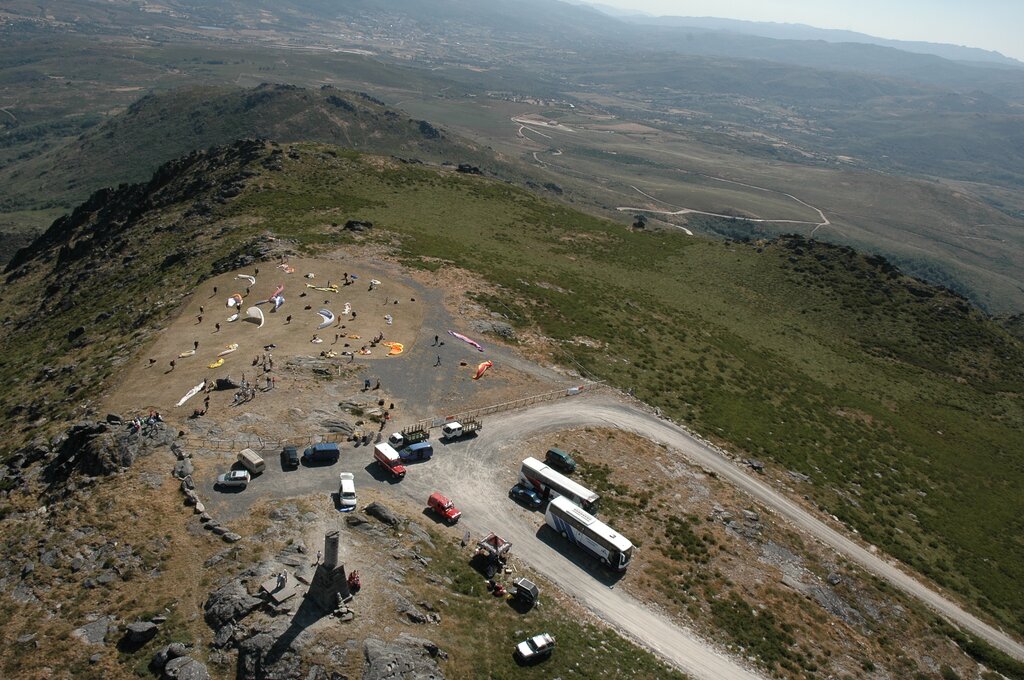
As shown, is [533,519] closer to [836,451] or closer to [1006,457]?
[836,451]

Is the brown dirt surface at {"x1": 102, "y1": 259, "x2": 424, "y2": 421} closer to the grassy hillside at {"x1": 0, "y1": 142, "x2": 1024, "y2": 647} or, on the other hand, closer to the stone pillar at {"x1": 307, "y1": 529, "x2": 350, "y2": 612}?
the grassy hillside at {"x1": 0, "y1": 142, "x2": 1024, "y2": 647}

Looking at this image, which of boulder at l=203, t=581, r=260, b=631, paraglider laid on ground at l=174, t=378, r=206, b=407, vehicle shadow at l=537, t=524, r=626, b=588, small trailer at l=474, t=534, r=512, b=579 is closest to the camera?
boulder at l=203, t=581, r=260, b=631

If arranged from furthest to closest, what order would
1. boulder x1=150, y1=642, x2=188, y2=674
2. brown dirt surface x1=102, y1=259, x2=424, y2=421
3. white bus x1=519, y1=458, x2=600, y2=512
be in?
1. brown dirt surface x1=102, y1=259, x2=424, y2=421
2. white bus x1=519, y1=458, x2=600, y2=512
3. boulder x1=150, y1=642, x2=188, y2=674

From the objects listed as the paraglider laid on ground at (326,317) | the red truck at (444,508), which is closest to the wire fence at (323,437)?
the red truck at (444,508)

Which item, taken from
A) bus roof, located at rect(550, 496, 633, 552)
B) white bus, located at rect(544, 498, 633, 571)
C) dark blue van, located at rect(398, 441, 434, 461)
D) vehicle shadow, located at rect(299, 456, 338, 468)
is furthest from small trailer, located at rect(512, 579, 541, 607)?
vehicle shadow, located at rect(299, 456, 338, 468)

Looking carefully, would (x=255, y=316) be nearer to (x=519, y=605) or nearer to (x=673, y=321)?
(x=519, y=605)

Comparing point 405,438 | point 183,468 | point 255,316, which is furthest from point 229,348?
point 405,438

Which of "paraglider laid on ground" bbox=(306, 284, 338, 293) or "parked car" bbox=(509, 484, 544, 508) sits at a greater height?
"paraglider laid on ground" bbox=(306, 284, 338, 293)

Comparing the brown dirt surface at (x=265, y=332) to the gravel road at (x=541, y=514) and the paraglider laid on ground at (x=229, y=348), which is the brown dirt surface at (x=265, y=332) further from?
the gravel road at (x=541, y=514)
